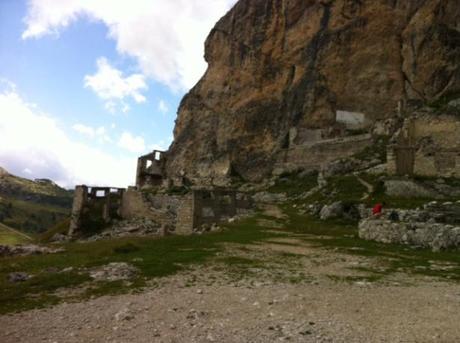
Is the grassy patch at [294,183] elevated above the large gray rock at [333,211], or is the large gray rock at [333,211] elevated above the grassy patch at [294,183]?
the grassy patch at [294,183]

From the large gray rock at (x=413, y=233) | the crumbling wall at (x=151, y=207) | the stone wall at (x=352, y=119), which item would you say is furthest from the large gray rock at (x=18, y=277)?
the stone wall at (x=352, y=119)

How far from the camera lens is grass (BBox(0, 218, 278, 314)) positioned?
11.6 m

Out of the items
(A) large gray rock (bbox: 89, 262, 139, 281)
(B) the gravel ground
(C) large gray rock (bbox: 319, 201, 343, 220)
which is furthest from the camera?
(C) large gray rock (bbox: 319, 201, 343, 220)

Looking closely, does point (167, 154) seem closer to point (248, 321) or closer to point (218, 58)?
point (218, 58)

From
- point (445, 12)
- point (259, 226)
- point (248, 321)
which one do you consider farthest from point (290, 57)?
point (248, 321)

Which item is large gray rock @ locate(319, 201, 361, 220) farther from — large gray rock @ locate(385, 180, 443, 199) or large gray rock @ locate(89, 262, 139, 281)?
large gray rock @ locate(89, 262, 139, 281)

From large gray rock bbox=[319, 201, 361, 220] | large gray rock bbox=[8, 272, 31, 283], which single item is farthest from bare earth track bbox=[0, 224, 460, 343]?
large gray rock bbox=[319, 201, 361, 220]

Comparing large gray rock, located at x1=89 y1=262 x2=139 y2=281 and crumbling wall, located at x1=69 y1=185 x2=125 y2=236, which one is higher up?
crumbling wall, located at x1=69 y1=185 x2=125 y2=236

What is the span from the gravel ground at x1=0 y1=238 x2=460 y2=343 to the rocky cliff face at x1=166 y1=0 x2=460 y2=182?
66042 mm

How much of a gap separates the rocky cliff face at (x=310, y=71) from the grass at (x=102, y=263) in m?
57.6

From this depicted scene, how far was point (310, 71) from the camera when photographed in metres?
83.9

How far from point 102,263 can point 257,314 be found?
7.95 meters

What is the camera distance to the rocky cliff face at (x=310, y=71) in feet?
249

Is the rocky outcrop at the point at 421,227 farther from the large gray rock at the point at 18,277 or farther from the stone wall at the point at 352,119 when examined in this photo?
the stone wall at the point at 352,119
